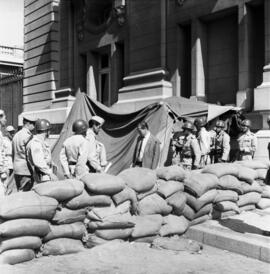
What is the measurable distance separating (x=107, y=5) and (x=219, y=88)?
7.92m

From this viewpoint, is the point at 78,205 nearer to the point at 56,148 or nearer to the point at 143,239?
the point at 143,239

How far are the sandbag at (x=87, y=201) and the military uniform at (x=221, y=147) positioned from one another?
17.4 ft

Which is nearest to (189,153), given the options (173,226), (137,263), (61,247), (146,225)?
(173,226)

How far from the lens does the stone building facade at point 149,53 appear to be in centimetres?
1327

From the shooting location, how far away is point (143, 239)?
627 cm

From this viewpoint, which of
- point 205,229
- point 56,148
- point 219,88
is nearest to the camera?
point 205,229

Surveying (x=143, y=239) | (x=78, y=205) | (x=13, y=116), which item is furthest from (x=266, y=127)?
(x=13, y=116)

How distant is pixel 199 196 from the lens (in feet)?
23.0

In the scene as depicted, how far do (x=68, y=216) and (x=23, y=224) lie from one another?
0.67m

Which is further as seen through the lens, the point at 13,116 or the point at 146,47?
the point at 13,116

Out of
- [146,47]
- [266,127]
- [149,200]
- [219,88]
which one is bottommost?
[149,200]

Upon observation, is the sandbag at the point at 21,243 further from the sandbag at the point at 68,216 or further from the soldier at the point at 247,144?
the soldier at the point at 247,144

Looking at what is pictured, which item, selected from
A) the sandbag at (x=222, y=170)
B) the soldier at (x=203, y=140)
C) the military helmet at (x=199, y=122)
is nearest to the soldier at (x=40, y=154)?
the sandbag at (x=222, y=170)

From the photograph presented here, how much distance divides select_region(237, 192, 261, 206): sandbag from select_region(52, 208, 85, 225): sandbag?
328cm
